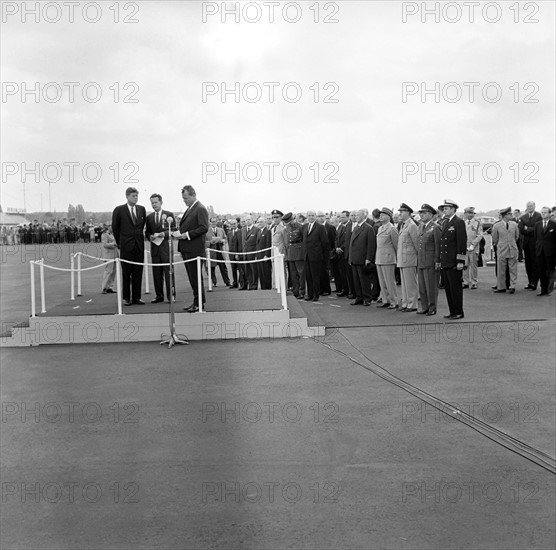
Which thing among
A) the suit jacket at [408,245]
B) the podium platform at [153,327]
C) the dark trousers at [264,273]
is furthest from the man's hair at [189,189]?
the dark trousers at [264,273]

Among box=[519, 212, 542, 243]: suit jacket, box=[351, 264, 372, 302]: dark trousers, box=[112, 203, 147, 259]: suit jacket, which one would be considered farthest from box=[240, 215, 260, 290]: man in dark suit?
box=[519, 212, 542, 243]: suit jacket

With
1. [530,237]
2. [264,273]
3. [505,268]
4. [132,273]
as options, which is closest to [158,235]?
[132,273]

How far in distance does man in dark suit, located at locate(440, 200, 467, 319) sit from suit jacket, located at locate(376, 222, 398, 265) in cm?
158

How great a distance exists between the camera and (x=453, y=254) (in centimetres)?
1188

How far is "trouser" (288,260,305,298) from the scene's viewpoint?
15.8m

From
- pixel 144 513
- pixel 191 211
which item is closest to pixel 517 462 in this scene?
pixel 144 513

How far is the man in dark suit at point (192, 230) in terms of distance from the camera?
1100cm

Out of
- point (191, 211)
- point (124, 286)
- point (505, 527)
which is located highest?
point (191, 211)

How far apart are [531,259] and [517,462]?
13.2 m

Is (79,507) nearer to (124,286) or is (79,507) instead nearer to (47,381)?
(47,381)

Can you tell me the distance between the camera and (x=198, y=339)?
10.7 meters

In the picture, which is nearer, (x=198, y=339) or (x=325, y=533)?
(x=325, y=533)

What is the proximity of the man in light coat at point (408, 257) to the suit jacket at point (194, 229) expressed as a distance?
12.8 feet

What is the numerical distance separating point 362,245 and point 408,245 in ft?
5.18
